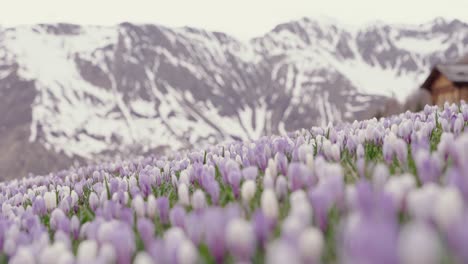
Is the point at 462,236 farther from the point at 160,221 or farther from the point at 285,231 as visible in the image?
the point at 160,221

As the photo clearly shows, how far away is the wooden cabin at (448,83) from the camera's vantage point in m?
50.9

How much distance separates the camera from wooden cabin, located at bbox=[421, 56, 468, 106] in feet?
167

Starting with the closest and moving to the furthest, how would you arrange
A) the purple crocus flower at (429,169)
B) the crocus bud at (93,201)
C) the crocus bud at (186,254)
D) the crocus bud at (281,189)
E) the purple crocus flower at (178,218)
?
the crocus bud at (186,254), the purple crocus flower at (429,169), the purple crocus flower at (178,218), the crocus bud at (281,189), the crocus bud at (93,201)

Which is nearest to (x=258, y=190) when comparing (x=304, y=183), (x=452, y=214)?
(x=304, y=183)

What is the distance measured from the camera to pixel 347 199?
8.05 ft

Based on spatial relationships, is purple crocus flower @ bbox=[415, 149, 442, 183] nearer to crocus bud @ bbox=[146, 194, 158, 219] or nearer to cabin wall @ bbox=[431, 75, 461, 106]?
crocus bud @ bbox=[146, 194, 158, 219]

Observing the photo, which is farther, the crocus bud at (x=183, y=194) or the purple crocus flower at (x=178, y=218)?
the crocus bud at (x=183, y=194)

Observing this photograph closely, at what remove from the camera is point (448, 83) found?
53.7m

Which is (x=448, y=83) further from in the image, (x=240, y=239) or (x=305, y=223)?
(x=240, y=239)

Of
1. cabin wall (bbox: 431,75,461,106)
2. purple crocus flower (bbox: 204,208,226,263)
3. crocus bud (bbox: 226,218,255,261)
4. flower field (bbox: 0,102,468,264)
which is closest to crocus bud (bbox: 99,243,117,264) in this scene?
flower field (bbox: 0,102,468,264)

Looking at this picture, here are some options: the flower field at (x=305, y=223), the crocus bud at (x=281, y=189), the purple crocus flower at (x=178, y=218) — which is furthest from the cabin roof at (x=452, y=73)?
the purple crocus flower at (x=178, y=218)

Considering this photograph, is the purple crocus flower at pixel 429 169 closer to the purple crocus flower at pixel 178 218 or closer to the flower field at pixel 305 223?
the flower field at pixel 305 223

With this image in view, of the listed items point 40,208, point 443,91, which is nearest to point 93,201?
point 40,208

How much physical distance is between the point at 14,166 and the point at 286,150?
184474mm
